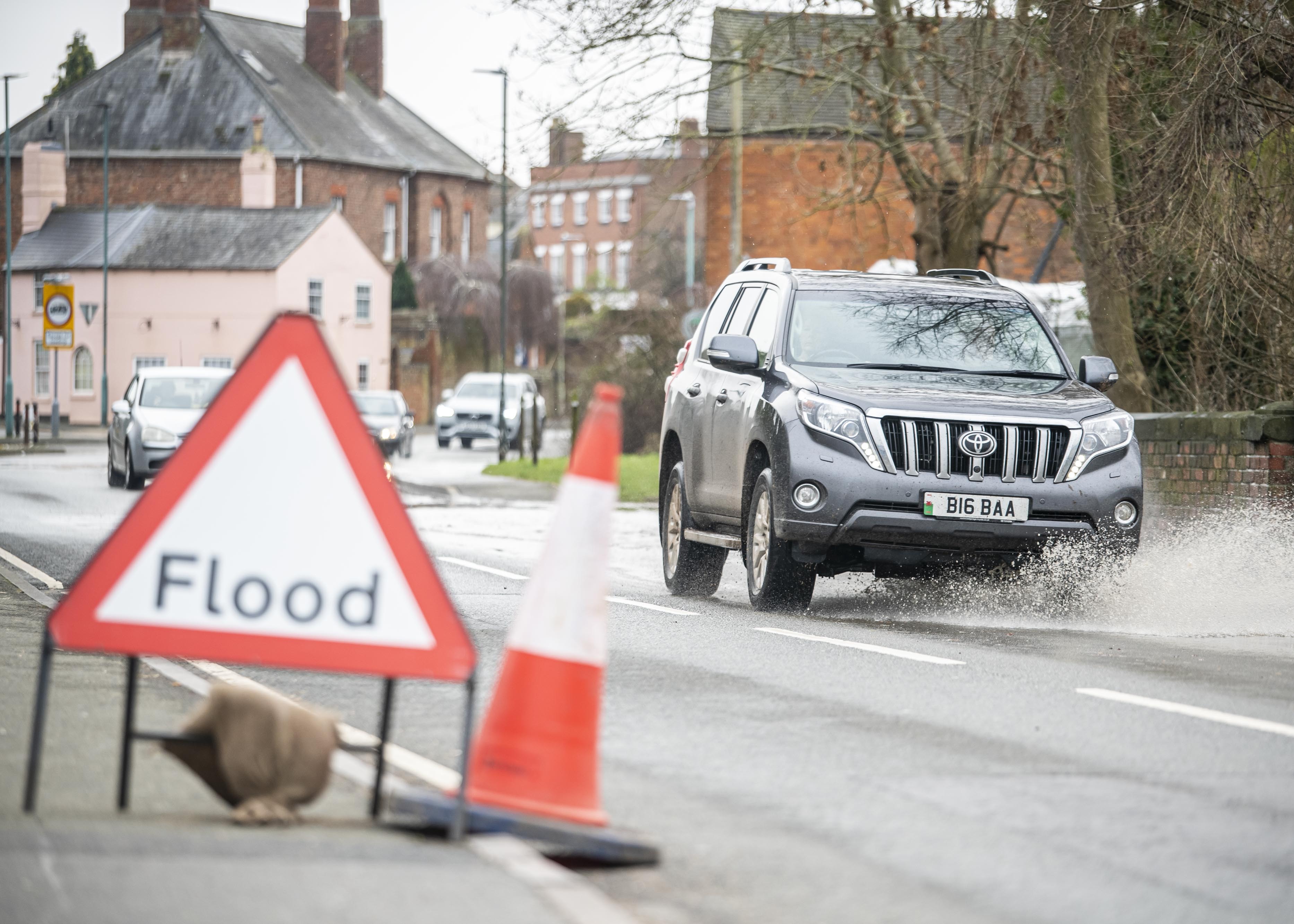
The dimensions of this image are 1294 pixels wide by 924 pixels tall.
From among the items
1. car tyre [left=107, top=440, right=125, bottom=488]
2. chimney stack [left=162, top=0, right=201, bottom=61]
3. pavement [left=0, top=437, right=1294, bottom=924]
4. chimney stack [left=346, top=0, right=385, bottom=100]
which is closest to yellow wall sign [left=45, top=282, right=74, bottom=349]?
car tyre [left=107, top=440, right=125, bottom=488]

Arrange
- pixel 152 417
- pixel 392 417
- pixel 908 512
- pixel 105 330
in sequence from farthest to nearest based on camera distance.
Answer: pixel 105 330, pixel 392 417, pixel 152 417, pixel 908 512

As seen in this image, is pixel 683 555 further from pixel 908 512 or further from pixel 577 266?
pixel 577 266

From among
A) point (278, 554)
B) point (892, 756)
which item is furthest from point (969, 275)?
point (278, 554)

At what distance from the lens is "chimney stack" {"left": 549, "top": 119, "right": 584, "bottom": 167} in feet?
72.2

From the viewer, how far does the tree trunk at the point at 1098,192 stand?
16.9 metres

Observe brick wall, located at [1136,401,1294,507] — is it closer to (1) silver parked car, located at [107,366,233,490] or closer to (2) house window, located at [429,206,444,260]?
(1) silver parked car, located at [107,366,233,490]

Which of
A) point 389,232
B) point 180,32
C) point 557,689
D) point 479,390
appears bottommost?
point 479,390

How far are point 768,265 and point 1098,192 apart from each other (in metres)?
5.83

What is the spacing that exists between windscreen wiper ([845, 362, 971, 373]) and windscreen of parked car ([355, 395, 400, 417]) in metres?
32.9

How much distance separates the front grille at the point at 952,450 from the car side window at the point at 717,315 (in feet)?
8.98

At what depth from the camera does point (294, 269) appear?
7469 cm

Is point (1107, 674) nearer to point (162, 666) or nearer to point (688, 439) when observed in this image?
point (162, 666)

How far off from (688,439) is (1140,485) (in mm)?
3309

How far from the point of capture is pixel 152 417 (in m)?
26.6
